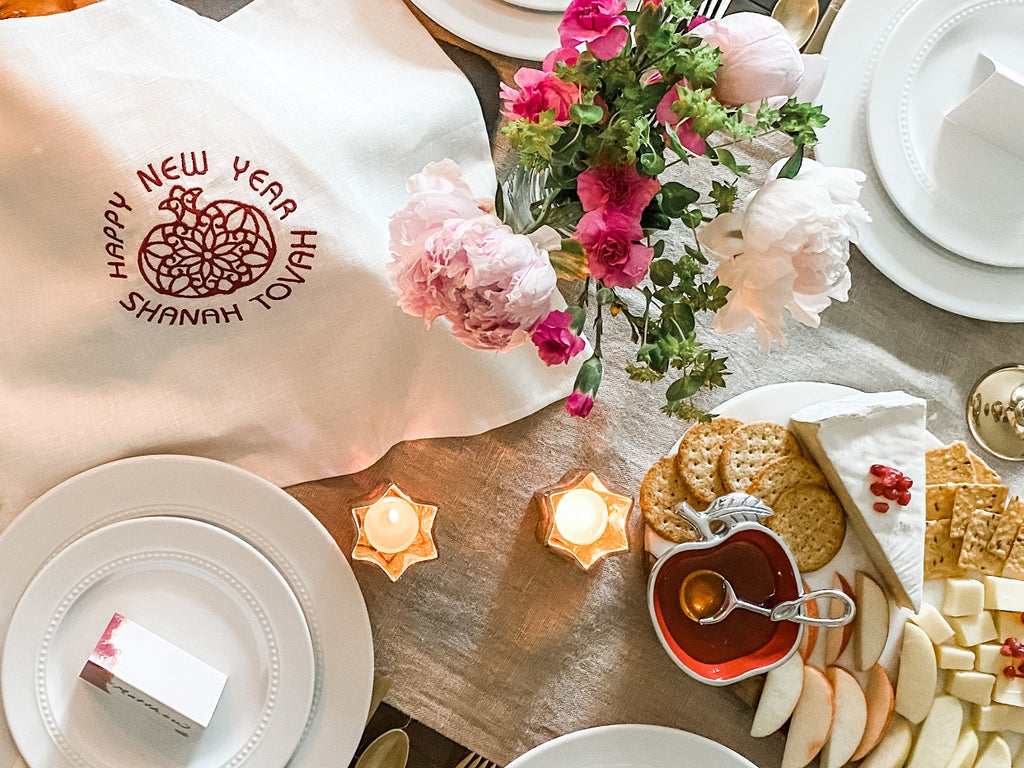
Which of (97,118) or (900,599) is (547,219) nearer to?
(97,118)

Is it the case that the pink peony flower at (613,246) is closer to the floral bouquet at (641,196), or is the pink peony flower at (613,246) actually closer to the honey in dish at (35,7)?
the floral bouquet at (641,196)

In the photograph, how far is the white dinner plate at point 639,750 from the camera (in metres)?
0.98

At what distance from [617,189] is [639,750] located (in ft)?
2.31

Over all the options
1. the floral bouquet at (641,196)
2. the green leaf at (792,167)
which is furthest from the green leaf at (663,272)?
the green leaf at (792,167)

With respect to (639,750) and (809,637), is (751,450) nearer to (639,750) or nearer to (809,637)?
(809,637)

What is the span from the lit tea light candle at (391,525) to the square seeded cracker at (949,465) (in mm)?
634

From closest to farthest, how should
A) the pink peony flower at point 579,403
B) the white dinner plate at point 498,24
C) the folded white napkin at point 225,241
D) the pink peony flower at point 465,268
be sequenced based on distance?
the pink peony flower at point 465,268 < the pink peony flower at point 579,403 < the folded white napkin at point 225,241 < the white dinner plate at point 498,24

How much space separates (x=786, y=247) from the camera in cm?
54

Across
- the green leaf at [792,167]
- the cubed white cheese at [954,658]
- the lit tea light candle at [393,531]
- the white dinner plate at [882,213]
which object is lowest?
the lit tea light candle at [393,531]

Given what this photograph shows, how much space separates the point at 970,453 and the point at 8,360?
114cm

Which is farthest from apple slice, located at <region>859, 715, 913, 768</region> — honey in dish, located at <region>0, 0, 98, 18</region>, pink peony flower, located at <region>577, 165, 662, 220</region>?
honey in dish, located at <region>0, 0, 98, 18</region>

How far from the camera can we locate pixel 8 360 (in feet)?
3.04

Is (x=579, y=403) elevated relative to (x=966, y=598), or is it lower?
elevated

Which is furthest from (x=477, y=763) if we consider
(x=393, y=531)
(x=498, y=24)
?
(x=498, y=24)
